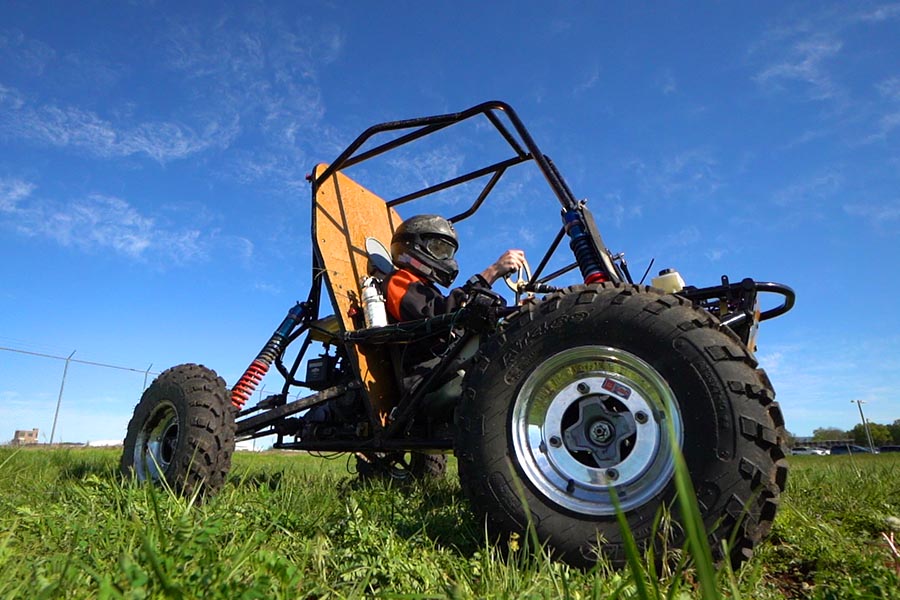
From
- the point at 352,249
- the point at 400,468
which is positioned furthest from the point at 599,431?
the point at 400,468

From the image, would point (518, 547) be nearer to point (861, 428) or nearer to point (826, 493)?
point (826, 493)

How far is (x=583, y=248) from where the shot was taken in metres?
3.16

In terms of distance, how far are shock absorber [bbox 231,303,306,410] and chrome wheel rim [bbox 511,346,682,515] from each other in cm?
262

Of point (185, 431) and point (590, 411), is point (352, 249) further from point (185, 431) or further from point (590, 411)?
point (590, 411)

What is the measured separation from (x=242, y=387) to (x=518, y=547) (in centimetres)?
279

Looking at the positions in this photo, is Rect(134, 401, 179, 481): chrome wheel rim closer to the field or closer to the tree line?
the field

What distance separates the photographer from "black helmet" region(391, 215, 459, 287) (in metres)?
4.28

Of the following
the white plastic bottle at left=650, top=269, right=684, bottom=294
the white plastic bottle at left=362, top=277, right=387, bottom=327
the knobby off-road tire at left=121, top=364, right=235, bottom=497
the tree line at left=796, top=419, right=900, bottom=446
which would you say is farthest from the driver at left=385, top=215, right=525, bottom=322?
the tree line at left=796, top=419, right=900, bottom=446

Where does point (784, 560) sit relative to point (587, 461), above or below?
below

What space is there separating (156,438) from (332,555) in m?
2.57

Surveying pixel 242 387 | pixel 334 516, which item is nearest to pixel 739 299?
pixel 334 516

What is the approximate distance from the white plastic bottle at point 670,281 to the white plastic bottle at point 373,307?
1832mm

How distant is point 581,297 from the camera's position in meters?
2.25

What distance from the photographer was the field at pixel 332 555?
127 cm
